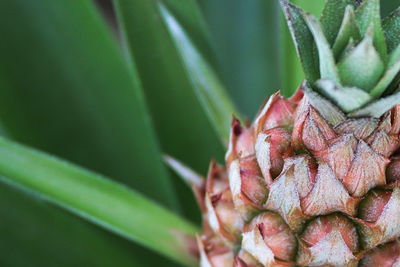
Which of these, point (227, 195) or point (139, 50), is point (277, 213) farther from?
point (139, 50)

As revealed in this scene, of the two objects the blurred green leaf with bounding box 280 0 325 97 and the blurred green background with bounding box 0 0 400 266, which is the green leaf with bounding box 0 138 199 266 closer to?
the blurred green background with bounding box 0 0 400 266

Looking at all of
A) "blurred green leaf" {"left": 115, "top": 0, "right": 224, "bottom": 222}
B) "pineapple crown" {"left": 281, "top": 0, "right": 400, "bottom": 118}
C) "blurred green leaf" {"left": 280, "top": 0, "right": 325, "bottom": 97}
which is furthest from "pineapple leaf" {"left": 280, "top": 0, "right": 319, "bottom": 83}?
"blurred green leaf" {"left": 115, "top": 0, "right": 224, "bottom": 222}

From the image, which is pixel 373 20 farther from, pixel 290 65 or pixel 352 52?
pixel 290 65

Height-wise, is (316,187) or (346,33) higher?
(346,33)

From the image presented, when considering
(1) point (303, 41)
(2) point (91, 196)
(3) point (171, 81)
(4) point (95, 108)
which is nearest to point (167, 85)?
(3) point (171, 81)

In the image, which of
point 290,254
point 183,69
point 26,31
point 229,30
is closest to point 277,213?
point 290,254
